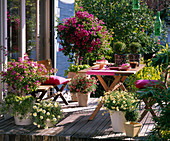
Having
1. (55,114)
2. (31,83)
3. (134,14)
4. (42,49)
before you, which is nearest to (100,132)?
(55,114)

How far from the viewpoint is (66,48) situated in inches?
272

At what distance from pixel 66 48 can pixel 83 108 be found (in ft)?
4.94

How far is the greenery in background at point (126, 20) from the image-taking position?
33.0ft

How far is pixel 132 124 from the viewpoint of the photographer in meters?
4.19

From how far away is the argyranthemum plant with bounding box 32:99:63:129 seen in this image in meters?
4.54

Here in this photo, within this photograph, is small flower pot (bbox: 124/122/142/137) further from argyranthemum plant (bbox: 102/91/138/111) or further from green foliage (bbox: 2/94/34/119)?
green foliage (bbox: 2/94/34/119)

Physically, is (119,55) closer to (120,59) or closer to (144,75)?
(120,59)

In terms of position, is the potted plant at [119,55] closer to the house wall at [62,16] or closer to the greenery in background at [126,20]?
the house wall at [62,16]

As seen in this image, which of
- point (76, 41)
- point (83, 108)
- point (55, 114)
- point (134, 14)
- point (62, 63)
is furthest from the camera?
point (134, 14)

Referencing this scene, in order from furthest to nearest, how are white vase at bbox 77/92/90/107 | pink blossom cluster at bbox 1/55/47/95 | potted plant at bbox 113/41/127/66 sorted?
white vase at bbox 77/92/90/107 → potted plant at bbox 113/41/127/66 → pink blossom cluster at bbox 1/55/47/95

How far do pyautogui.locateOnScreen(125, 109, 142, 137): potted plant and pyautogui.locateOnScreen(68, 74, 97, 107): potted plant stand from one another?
1.79 meters

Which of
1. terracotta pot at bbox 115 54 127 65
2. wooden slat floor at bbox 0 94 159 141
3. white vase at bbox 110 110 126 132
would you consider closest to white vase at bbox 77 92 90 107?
wooden slat floor at bbox 0 94 159 141

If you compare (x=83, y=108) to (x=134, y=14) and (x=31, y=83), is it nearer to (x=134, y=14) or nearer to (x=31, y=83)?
(x=31, y=83)

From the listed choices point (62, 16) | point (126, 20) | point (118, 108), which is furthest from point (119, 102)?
point (126, 20)
